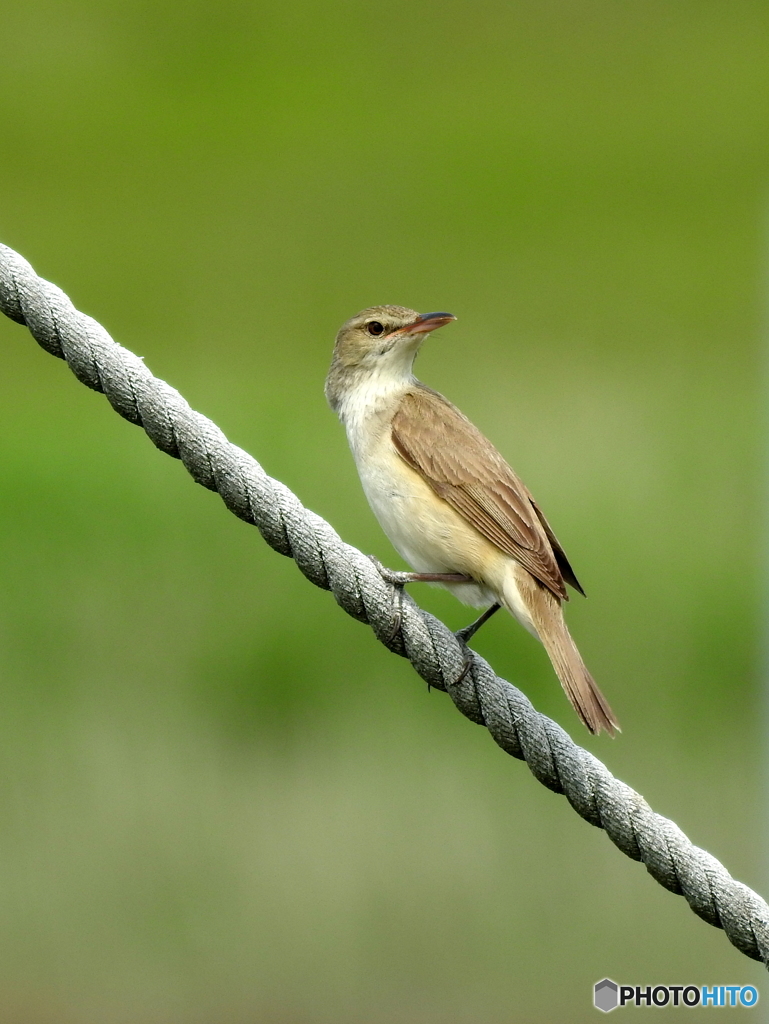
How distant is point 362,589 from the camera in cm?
351

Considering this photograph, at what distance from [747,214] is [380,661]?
1832 centimetres

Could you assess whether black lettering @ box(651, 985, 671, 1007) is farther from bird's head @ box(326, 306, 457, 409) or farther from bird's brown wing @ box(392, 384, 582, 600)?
bird's head @ box(326, 306, 457, 409)

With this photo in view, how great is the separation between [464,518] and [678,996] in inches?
90.8

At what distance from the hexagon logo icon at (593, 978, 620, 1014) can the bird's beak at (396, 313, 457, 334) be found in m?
2.53

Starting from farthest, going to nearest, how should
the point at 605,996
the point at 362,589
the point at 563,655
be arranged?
the point at 605,996 → the point at 563,655 → the point at 362,589

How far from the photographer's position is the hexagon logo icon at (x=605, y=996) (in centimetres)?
540

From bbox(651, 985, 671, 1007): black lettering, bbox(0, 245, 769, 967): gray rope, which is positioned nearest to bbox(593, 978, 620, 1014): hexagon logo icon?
bbox(651, 985, 671, 1007): black lettering

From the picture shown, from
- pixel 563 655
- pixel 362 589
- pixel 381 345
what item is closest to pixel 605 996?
pixel 563 655

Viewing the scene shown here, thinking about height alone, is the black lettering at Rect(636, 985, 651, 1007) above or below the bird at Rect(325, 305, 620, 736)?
below

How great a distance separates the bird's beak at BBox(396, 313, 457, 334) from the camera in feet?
16.6

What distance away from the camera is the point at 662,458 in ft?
52.5

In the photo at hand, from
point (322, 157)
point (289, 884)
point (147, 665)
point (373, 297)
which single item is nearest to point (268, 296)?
point (373, 297)

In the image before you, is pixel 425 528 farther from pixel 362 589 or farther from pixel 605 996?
pixel 605 996

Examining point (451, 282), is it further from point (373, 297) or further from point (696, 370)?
point (696, 370)
